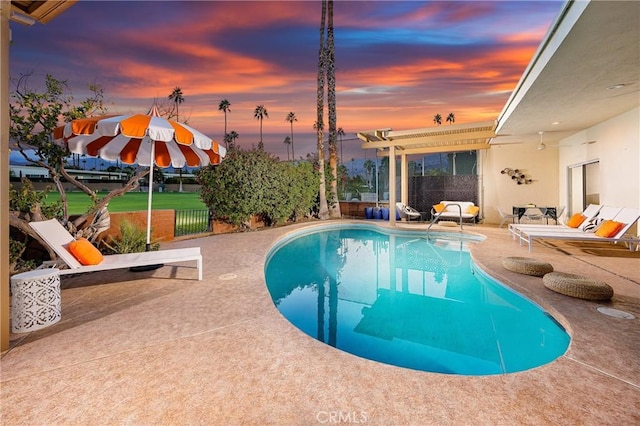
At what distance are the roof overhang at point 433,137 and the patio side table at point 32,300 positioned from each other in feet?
32.3

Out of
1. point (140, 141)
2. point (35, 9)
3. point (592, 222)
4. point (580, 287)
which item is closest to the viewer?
point (35, 9)

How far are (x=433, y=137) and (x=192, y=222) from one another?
346 inches

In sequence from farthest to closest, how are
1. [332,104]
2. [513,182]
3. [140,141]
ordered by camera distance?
[332,104] < [513,182] < [140,141]

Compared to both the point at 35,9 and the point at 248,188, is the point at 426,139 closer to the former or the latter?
the point at 248,188

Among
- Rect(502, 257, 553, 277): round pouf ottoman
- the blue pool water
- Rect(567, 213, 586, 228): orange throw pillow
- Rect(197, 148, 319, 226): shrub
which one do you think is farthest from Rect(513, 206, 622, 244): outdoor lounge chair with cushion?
Rect(197, 148, 319, 226): shrub

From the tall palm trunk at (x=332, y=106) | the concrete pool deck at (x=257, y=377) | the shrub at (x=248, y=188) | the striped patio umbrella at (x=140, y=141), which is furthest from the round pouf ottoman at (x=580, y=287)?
the tall palm trunk at (x=332, y=106)

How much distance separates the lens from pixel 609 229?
6.25 m

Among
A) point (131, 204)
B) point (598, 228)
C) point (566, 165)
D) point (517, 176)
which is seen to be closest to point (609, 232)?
point (598, 228)

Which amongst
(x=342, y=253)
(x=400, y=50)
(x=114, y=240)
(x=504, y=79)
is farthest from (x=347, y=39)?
(x=114, y=240)

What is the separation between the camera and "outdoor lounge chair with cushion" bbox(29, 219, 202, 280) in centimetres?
384

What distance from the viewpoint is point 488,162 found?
13.3 meters

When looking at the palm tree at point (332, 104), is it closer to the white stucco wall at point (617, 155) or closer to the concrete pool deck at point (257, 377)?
the white stucco wall at point (617, 155)

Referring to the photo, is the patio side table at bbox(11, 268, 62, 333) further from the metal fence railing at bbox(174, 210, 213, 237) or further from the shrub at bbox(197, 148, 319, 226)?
the shrub at bbox(197, 148, 319, 226)

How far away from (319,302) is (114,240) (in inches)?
173
